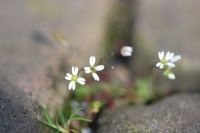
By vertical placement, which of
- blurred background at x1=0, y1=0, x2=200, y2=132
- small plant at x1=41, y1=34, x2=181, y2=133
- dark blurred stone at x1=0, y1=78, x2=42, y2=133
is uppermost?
blurred background at x1=0, y1=0, x2=200, y2=132

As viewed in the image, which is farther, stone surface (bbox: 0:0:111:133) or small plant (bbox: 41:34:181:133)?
small plant (bbox: 41:34:181:133)

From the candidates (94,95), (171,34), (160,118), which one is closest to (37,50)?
(94,95)

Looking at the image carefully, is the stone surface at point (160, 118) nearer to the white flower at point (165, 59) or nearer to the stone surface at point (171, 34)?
the white flower at point (165, 59)

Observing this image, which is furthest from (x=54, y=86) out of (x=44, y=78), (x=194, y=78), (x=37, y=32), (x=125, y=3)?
(x=125, y=3)

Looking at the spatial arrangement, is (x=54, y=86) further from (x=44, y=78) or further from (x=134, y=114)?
(x=134, y=114)


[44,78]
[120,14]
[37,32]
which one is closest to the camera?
[44,78]

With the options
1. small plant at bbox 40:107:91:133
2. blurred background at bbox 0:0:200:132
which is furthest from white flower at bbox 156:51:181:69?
blurred background at bbox 0:0:200:132

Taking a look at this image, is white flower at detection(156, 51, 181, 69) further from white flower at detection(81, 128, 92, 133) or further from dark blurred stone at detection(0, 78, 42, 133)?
dark blurred stone at detection(0, 78, 42, 133)

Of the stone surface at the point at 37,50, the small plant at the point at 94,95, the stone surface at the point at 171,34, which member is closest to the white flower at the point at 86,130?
the small plant at the point at 94,95
